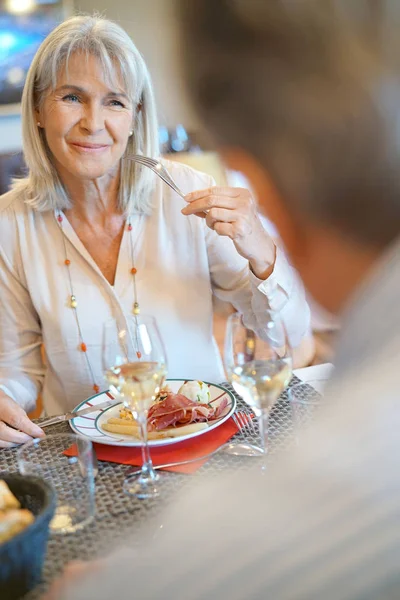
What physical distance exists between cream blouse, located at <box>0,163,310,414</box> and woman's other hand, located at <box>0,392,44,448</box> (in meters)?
0.41

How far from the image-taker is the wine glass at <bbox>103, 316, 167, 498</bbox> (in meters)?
1.09

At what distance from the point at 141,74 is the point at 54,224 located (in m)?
0.45

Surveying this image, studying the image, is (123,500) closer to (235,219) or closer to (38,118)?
(235,219)

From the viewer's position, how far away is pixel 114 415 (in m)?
1.34

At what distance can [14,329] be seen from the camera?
5.97 ft

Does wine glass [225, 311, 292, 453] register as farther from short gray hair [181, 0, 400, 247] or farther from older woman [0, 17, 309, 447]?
short gray hair [181, 0, 400, 247]

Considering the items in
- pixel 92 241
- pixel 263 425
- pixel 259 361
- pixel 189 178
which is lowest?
pixel 263 425

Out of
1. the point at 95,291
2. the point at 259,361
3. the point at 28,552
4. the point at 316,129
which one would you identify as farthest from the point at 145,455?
the point at 316,129

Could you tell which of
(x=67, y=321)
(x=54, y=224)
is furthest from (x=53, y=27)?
(x=67, y=321)

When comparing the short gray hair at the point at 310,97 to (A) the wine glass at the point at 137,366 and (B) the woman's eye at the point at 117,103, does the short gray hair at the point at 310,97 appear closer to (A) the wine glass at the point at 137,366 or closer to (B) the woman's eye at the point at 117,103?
(A) the wine glass at the point at 137,366

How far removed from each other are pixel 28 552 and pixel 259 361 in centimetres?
43

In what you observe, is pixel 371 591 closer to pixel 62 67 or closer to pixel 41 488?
pixel 41 488

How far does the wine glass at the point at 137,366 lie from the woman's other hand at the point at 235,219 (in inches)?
16.5

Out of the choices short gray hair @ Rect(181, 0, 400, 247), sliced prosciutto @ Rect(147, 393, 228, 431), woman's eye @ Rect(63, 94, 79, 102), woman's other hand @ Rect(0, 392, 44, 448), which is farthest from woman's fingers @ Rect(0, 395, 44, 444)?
short gray hair @ Rect(181, 0, 400, 247)
